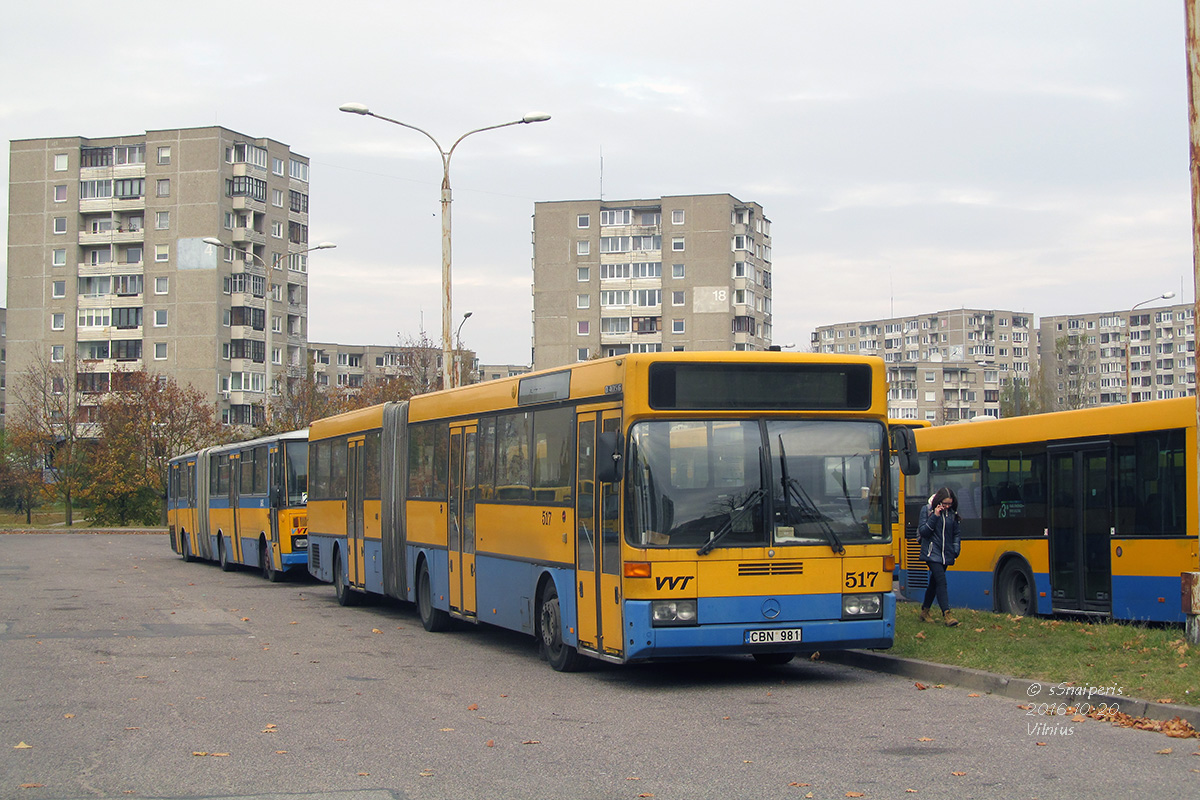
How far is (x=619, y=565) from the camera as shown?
37.8 feet

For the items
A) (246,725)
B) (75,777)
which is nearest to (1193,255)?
(246,725)

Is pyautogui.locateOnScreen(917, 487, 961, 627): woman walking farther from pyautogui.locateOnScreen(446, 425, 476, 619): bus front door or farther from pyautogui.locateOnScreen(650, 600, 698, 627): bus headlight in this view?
pyautogui.locateOnScreen(446, 425, 476, 619): bus front door

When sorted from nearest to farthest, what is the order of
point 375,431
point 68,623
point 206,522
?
point 68,623
point 375,431
point 206,522

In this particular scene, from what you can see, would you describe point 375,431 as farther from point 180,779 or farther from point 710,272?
point 710,272

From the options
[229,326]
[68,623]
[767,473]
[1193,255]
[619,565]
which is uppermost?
[229,326]

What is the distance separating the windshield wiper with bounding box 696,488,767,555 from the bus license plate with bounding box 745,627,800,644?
805mm

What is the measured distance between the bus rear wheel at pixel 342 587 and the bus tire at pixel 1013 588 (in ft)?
32.4

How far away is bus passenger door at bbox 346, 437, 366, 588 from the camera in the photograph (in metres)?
21.0

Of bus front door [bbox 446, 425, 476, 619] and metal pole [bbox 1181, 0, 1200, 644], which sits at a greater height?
metal pole [bbox 1181, 0, 1200, 644]

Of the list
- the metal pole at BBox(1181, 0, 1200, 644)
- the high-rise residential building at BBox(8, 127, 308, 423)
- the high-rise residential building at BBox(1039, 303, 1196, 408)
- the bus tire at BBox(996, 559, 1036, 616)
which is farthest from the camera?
the high-rise residential building at BBox(1039, 303, 1196, 408)

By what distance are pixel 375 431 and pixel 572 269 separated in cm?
9050

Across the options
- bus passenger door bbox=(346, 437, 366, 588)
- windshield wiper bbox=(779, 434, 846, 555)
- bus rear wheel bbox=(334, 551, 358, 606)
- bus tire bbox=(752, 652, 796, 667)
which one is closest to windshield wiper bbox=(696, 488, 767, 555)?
windshield wiper bbox=(779, 434, 846, 555)

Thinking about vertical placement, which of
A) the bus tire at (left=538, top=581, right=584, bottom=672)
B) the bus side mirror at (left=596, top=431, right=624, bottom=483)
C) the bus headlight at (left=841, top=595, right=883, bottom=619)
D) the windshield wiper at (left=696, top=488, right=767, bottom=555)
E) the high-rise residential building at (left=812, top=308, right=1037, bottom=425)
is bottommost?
the bus tire at (left=538, top=581, right=584, bottom=672)

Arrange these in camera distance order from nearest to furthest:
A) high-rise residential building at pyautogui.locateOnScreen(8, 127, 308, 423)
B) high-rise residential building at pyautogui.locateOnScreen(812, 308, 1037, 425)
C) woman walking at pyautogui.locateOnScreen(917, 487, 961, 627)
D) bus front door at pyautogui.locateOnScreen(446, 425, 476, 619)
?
woman walking at pyautogui.locateOnScreen(917, 487, 961, 627)
bus front door at pyautogui.locateOnScreen(446, 425, 476, 619)
high-rise residential building at pyautogui.locateOnScreen(8, 127, 308, 423)
high-rise residential building at pyautogui.locateOnScreen(812, 308, 1037, 425)
